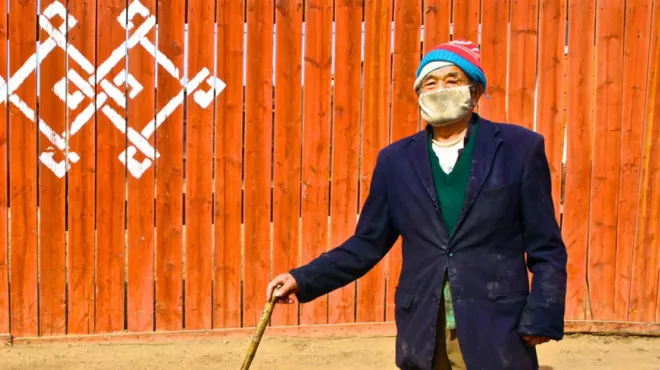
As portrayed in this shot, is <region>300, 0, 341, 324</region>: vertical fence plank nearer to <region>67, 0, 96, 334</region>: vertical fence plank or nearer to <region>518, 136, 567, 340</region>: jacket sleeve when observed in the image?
<region>67, 0, 96, 334</region>: vertical fence plank

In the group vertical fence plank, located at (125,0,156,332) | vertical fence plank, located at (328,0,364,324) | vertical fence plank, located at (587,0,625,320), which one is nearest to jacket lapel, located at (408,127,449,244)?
vertical fence plank, located at (328,0,364,324)

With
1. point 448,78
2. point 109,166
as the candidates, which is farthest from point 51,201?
point 448,78

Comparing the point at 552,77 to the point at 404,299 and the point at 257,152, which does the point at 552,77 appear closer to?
the point at 257,152

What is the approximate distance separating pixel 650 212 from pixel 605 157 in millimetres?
518

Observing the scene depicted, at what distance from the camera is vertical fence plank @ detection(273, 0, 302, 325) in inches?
174

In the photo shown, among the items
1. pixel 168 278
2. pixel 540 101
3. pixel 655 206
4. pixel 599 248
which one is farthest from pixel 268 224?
pixel 655 206

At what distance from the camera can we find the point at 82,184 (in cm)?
433

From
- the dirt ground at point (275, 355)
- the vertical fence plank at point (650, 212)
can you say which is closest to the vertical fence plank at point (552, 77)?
the vertical fence plank at point (650, 212)

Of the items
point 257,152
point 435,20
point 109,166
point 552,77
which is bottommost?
point 109,166

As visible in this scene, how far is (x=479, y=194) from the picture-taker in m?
2.14

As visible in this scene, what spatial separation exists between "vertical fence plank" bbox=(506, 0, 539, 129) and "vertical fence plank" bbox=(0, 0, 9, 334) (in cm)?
340

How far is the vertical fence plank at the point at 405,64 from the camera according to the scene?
4.49m

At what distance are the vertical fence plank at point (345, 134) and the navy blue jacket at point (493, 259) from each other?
2273 mm

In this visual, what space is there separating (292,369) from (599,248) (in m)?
2.38
